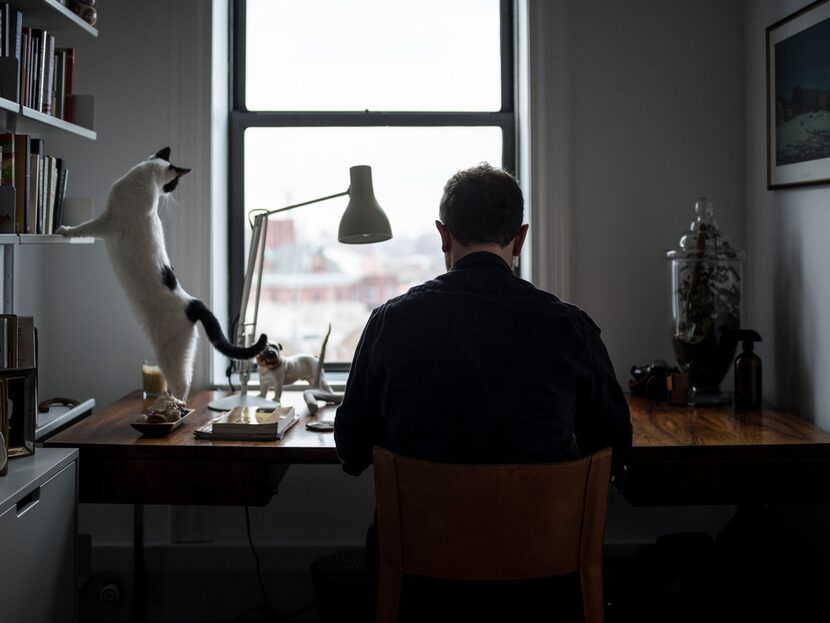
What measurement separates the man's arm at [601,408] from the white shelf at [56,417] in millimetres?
1386

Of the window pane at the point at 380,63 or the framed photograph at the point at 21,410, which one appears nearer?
the framed photograph at the point at 21,410

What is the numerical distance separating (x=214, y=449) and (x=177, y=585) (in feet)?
3.49

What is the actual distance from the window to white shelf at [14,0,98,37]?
0.77m

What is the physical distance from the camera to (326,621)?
7.71ft

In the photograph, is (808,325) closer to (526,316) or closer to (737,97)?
(737,97)

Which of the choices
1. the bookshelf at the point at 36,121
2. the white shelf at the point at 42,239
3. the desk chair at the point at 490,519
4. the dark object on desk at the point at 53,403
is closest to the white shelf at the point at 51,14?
the bookshelf at the point at 36,121

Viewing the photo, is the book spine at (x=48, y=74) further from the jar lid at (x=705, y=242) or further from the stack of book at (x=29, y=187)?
the jar lid at (x=705, y=242)

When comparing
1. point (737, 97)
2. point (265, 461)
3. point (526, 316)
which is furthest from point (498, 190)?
point (737, 97)

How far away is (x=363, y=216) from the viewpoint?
2.35 metres

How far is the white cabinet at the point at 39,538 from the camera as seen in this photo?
1618 millimetres

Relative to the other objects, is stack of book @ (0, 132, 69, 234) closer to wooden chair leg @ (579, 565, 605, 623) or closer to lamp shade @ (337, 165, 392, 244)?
lamp shade @ (337, 165, 392, 244)

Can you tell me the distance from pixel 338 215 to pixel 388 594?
1.87 metres

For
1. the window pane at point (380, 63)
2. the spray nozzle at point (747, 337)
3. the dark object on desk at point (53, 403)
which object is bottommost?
the dark object on desk at point (53, 403)

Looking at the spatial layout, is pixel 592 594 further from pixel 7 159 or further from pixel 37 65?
pixel 37 65
